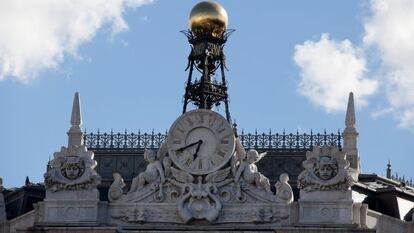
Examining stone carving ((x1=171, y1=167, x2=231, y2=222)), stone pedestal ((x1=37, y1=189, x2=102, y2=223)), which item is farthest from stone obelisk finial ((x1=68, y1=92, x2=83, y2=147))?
stone carving ((x1=171, y1=167, x2=231, y2=222))

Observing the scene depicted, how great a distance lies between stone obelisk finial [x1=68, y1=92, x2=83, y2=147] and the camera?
7457 cm

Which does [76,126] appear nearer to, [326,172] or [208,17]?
[208,17]

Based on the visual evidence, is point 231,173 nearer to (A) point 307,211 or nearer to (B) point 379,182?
(A) point 307,211

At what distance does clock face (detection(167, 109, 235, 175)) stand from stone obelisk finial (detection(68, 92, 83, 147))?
512cm

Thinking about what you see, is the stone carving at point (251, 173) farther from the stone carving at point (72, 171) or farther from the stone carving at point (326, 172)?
the stone carving at point (72, 171)

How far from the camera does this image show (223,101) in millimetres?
82750

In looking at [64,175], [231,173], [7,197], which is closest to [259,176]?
[231,173]

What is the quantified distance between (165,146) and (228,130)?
8.68 ft

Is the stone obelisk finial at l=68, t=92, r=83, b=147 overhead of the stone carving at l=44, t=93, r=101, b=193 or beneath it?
overhead

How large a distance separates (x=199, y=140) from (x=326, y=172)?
17.3ft

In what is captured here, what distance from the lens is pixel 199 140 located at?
71625 millimetres

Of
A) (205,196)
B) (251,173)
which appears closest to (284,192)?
(251,173)

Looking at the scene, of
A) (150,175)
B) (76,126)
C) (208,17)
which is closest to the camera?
(150,175)

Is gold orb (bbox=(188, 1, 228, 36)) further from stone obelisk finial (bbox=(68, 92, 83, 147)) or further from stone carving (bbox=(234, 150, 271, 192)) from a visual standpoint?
stone carving (bbox=(234, 150, 271, 192))
